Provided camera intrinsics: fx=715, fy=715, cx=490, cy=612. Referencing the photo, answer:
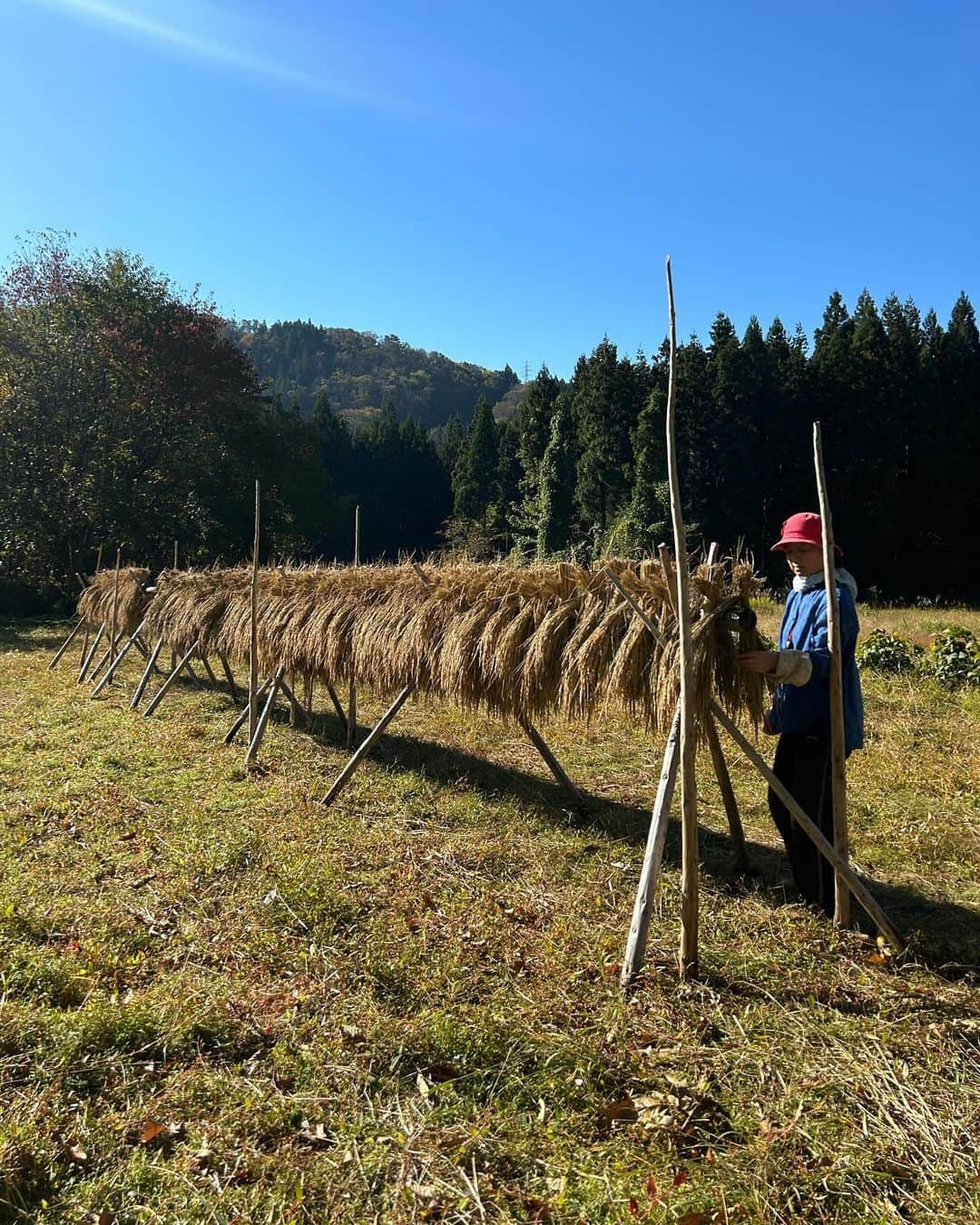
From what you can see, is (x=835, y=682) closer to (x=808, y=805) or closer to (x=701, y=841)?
(x=808, y=805)

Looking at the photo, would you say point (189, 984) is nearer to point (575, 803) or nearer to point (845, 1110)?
point (845, 1110)

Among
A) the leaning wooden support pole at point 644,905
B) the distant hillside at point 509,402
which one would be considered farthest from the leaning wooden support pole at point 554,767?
the distant hillside at point 509,402

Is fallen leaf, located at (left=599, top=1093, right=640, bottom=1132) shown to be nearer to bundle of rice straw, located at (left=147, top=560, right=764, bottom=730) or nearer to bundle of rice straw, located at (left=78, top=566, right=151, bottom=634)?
bundle of rice straw, located at (left=147, top=560, right=764, bottom=730)

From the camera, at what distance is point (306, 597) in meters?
8.39

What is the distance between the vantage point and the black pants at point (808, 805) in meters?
4.17

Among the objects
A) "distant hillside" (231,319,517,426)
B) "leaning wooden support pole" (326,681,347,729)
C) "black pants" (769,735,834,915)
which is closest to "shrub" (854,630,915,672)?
"black pants" (769,735,834,915)

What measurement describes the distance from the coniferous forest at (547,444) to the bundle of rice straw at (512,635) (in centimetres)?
1161

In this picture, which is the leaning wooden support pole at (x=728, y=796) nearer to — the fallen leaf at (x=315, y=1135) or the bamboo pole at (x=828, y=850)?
the bamboo pole at (x=828, y=850)

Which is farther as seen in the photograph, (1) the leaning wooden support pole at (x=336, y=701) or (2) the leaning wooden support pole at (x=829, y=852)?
(1) the leaning wooden support pole at (x=336, y=701)

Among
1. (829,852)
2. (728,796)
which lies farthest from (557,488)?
(829,852)

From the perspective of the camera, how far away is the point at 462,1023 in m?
3.34

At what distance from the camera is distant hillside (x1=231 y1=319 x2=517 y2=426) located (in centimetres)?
9300

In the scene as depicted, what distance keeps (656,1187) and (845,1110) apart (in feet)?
2.91

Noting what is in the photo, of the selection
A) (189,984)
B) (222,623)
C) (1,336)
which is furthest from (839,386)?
(189,984)
